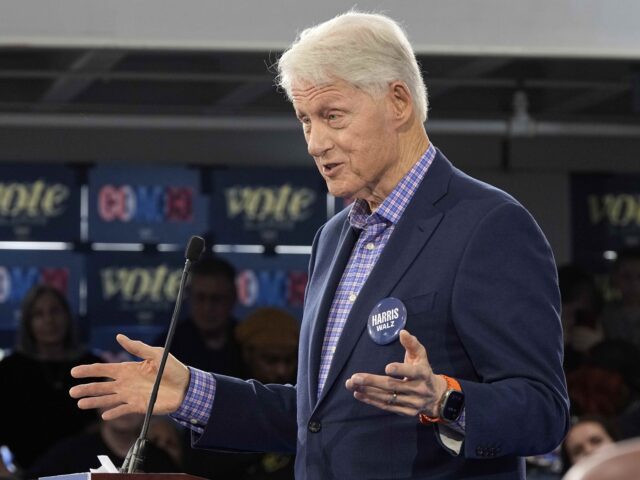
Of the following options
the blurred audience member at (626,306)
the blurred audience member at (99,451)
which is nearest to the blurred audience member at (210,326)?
the blurred audience member at (99,451)

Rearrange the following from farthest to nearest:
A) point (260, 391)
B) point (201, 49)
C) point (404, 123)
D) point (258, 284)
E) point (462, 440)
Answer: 1. point (258, 284)
2. point (201, 49)
3. point (260, 391)
4. point (404, 123)
5. point (462, 440)

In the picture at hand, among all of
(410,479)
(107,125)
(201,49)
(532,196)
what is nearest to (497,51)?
(201,49)

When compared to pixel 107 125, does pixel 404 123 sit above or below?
below

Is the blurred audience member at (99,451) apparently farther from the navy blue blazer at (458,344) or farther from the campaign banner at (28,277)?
the navy blue blazer at (458,344)

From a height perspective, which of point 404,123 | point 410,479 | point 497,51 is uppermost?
point 497,51

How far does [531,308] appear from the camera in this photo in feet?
7.10

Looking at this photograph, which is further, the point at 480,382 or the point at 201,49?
the point at 201,49

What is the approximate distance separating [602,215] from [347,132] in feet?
21.8

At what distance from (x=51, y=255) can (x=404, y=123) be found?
5896 millimetres

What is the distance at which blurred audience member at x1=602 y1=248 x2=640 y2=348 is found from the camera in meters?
7.61

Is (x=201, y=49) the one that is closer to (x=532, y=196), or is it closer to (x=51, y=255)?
(x=51, y=255)

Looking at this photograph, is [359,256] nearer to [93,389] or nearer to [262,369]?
[93,389]

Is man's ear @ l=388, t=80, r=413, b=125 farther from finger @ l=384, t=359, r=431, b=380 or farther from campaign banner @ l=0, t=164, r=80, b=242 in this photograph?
campaign banner @ l=0, t=164, r=80, b=242

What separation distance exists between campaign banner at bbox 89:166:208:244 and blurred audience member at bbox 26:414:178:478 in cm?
260
